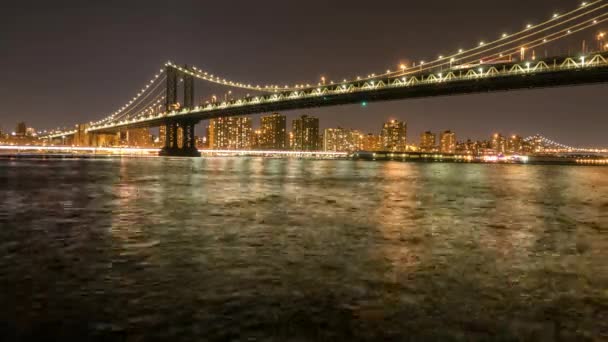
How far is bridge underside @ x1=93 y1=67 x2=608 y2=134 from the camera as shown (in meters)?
48.9

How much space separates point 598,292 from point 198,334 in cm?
425

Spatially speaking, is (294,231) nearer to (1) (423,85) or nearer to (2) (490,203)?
(2) (490,203)

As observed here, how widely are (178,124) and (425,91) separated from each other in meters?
46.9

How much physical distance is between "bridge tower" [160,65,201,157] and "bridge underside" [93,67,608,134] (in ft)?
3.24

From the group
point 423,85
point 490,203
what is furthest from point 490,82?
point 490,203

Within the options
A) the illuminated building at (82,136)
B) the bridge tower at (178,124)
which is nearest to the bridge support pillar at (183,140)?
the bridge tower at (178,124)

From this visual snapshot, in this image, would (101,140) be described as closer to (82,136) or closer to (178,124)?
(82,136)

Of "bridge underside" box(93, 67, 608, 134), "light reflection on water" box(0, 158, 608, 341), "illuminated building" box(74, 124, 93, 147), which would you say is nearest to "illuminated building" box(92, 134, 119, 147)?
"illuminated building" box(74, 124, 93, 147)

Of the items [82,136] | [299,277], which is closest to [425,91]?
[299,277]

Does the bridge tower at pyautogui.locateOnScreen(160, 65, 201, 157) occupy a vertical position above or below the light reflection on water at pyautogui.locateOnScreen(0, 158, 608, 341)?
above

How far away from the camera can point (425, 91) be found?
60750mm

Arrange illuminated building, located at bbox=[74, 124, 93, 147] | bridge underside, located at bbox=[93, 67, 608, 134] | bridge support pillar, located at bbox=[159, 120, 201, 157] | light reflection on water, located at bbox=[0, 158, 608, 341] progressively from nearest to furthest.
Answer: light reflection on water, located at bbox=[0, 158, 608, 341] < bridge underside, located at bbox=[93, 67, 608, 134] < bridge support pillar, located at bbox=[159, 120, 201, 157] < illuminated building, located at bbox=[74, 124, 93, 147]

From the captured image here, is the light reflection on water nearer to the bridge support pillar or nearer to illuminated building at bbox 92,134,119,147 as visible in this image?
the bridge support pillar

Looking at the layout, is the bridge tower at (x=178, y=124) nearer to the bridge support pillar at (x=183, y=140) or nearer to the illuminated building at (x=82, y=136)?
the bridge support pillar at (x=183, y=140)
